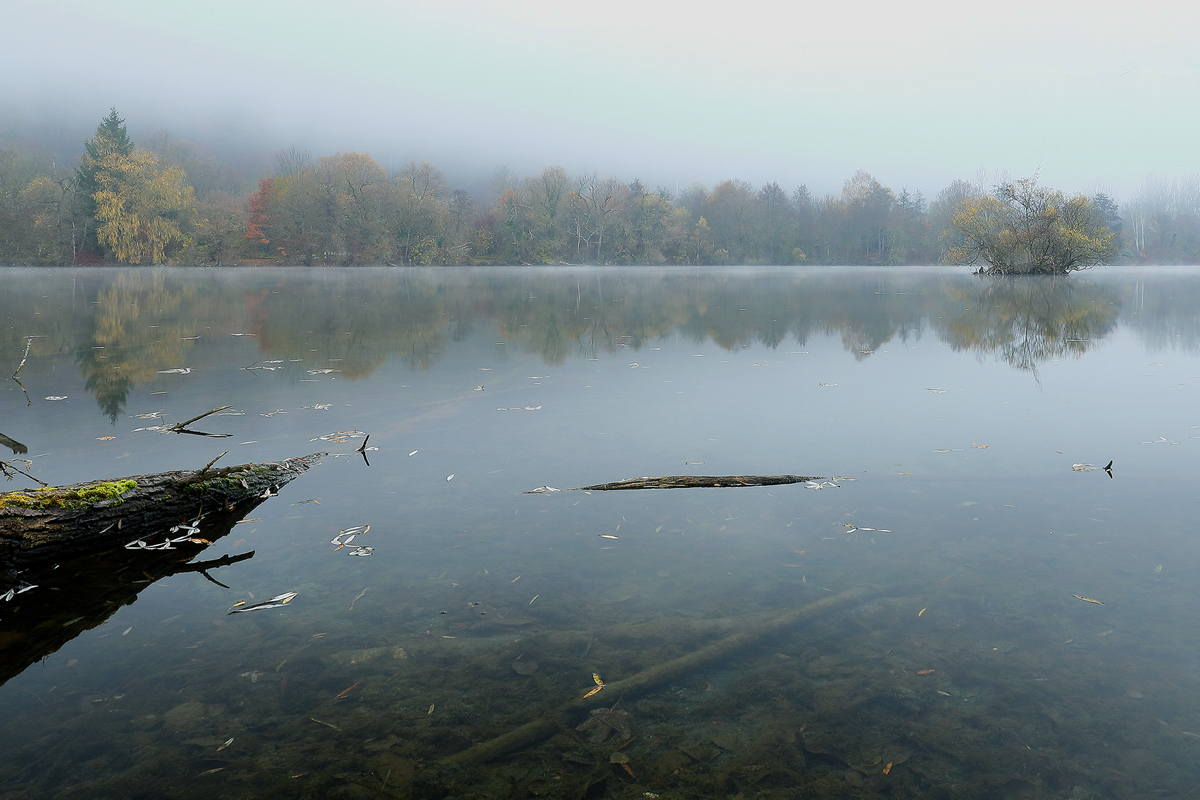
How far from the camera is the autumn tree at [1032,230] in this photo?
148 ft

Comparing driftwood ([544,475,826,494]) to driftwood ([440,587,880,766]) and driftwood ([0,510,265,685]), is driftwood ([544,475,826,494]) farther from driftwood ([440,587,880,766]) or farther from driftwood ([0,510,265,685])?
driftwood ([0,510,265,685])

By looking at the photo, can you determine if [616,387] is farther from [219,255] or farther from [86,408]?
[219,255]

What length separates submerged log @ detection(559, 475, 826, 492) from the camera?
5.49 m

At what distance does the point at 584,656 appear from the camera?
3303 mm

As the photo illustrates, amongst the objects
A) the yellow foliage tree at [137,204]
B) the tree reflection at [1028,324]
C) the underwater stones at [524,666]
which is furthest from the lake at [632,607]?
the yellow foliage tree at [137,204]

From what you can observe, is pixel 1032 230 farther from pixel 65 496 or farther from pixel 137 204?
pixel 137 204

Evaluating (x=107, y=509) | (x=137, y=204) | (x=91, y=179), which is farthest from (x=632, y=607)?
(x=91, y=179)

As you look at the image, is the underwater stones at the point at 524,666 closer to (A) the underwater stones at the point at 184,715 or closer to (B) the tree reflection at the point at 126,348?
(A) the underwater stones at the point at 184,715

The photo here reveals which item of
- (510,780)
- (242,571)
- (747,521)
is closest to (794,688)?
(510,780)

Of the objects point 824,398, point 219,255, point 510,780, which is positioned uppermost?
point 219,255

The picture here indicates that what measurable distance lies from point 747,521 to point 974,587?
146 centimetres

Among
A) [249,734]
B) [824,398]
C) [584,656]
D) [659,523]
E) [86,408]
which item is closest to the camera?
[249,734]

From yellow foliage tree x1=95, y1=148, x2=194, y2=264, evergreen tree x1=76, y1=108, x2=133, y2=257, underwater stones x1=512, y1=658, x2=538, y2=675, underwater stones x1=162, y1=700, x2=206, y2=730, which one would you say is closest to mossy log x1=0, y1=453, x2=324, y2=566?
underwater stones x1=162, y1=700, x2=206, y2=730

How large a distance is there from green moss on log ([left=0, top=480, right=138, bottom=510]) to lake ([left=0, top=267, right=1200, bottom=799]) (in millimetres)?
452
